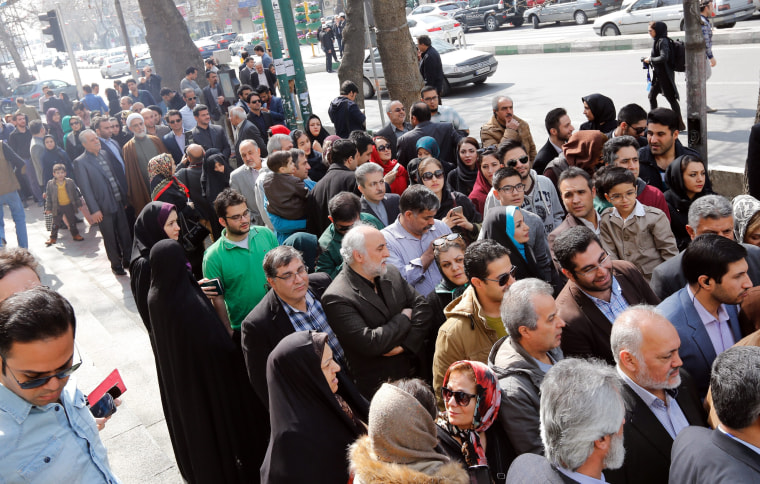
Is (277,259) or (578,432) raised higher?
(277,259)

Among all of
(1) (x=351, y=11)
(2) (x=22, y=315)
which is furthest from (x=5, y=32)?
(2) (x=22, y=315)

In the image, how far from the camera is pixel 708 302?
3.64 metres

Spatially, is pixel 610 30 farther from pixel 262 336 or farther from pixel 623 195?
pixel 262 336

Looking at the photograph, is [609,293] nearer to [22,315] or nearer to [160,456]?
[22,315]

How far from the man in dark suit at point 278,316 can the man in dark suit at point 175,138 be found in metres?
6.99

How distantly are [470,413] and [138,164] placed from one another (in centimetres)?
816

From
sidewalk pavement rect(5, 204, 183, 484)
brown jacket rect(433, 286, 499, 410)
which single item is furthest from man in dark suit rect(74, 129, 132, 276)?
brown jacket rect(433, 286, 499, 410)

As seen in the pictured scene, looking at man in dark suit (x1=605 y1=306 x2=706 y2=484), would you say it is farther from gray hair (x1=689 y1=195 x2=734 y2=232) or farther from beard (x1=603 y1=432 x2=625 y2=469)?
gray hair (x1=689 y1=195 x2=734 y2=232)

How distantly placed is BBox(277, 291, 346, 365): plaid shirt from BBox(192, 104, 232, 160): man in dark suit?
6611 millimetres

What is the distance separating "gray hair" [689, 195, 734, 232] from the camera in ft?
14.2

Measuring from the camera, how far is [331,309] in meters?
4.38

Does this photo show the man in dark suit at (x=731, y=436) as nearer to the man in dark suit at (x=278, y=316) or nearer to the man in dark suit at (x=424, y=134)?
the man in dark suit at (x=278, y=316)

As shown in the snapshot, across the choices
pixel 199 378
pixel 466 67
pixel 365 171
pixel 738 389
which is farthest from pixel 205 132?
pixel 466 67

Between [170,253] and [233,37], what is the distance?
176 ft
